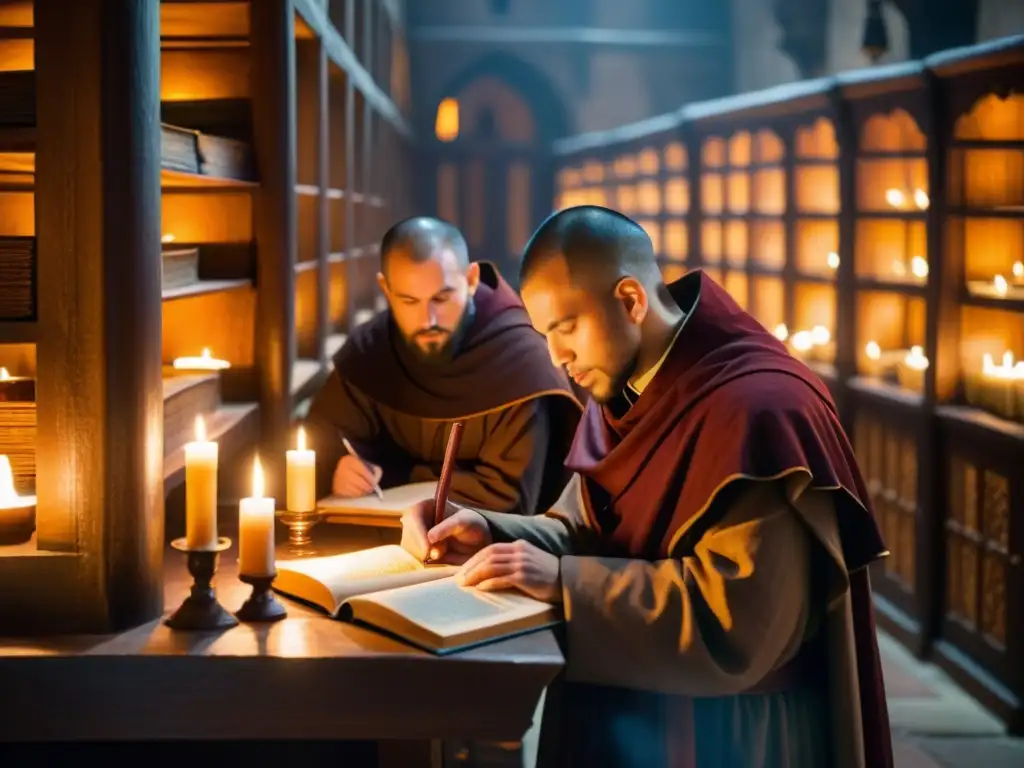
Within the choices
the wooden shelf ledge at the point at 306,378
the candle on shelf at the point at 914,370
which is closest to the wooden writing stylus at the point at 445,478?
the wooden shelf ledge at the point at 306,378

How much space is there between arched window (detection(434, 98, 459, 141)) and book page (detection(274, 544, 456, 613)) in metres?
14.6

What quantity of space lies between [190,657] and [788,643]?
99 centimetres

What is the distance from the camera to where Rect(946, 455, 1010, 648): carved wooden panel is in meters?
5.21

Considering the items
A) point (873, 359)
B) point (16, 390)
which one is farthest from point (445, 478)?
point (873, 359)

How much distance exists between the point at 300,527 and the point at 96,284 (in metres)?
0.88

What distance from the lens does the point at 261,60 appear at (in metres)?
4.28

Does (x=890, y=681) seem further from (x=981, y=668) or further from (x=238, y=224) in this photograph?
(x=238, y=224)

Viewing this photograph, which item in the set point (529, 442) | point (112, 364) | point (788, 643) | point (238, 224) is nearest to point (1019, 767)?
point (529, 442)

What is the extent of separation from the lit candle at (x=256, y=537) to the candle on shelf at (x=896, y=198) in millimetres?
4720

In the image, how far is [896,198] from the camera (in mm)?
6555

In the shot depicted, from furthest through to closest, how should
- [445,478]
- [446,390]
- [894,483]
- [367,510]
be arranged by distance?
[894,483] → [446,390] → [367,510] → [445,478]

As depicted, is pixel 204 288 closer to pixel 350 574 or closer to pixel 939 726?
pixel 350 574

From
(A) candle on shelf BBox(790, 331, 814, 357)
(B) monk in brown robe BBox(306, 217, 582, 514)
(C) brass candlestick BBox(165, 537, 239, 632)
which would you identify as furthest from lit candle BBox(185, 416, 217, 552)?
(A) candle on shelf BBox(790, 331, 814, 357)

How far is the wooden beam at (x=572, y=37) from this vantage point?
16297 millimetres
